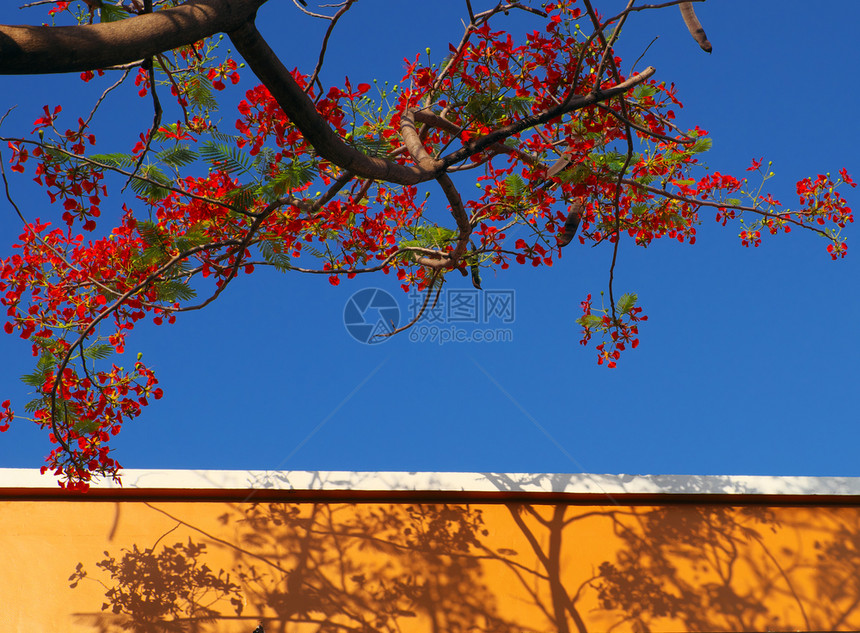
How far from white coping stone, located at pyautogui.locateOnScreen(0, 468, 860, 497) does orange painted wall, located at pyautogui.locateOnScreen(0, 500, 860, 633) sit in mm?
193

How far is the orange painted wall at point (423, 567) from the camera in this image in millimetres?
4648

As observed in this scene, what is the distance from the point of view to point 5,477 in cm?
482

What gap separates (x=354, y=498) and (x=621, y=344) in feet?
7.87

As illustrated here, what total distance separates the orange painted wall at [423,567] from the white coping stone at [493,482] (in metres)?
0.19

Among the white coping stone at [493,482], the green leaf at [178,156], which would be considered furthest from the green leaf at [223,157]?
the white coping stone at [493,482]

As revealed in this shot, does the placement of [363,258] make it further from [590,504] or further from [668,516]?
[668,516]

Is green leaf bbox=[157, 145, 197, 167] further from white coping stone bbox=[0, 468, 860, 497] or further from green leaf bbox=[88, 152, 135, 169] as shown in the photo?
white coping stone bbox=[0, 468, 860, 497]

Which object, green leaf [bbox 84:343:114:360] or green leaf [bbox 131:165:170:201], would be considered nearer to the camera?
green leaf [bbox 131:165:170:201]

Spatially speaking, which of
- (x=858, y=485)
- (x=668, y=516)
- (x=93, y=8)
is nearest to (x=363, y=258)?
(x=93, y=8)

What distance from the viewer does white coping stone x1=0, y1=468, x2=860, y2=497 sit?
488 centimetres

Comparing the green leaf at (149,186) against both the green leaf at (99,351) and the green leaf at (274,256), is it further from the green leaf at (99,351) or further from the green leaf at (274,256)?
the green leaf at (99,351)

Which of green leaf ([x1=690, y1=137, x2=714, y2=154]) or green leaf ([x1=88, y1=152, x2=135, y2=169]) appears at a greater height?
green leaf ([x1=690, y1=137, x2=714, y2=154])

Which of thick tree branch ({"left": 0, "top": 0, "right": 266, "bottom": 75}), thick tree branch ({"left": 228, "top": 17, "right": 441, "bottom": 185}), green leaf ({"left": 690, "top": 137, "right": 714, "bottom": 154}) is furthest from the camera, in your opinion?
green leaf ({"left": 690, "top": 137, "right": 714, "bottom": 154})

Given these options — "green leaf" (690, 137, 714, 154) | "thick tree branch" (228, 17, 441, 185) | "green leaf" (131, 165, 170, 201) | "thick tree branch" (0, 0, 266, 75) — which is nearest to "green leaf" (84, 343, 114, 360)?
"green leaf" (131, 165, 170, 201)
